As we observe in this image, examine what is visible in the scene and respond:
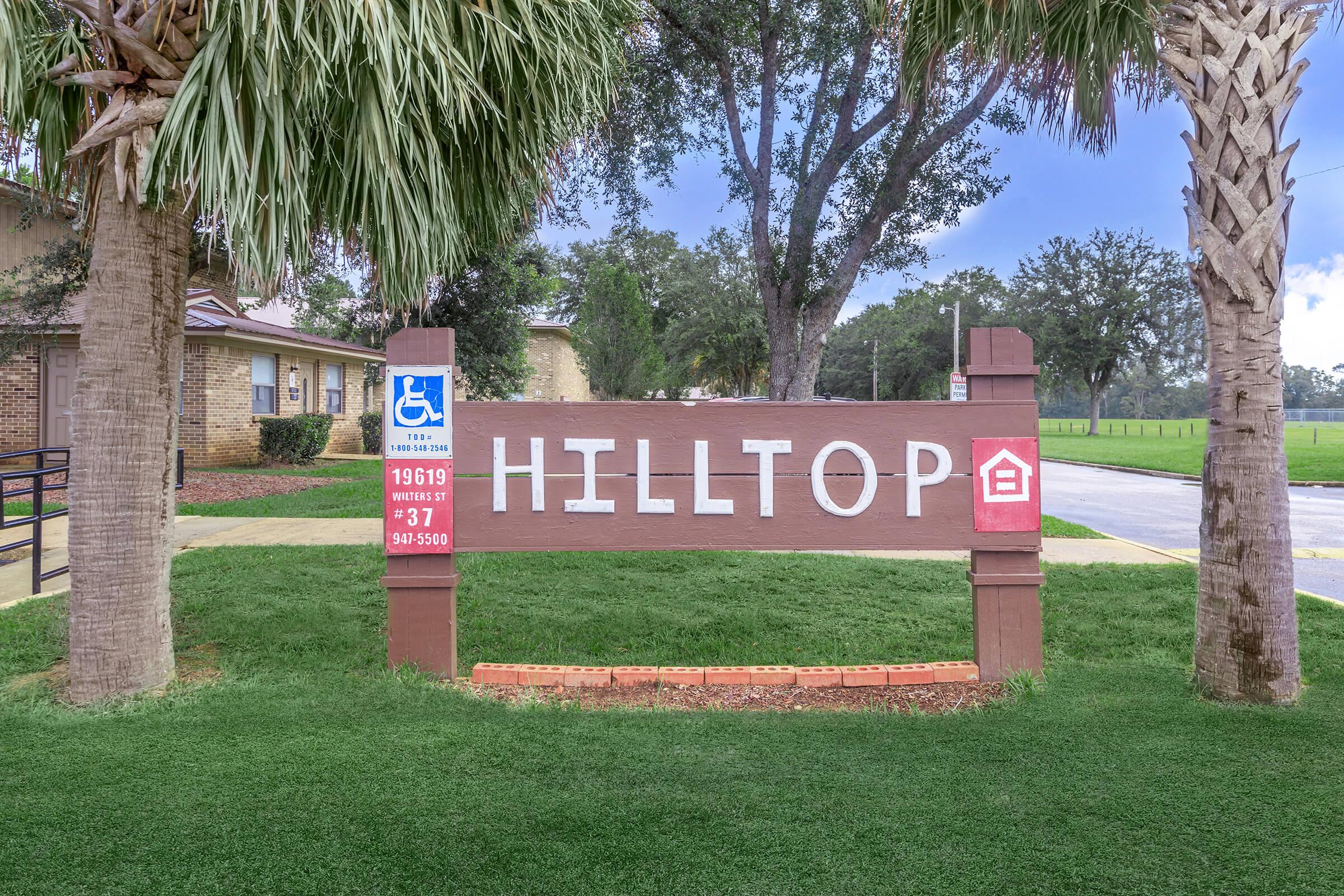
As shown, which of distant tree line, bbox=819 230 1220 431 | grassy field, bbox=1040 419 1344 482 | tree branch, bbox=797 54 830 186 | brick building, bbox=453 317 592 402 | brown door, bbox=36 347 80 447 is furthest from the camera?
distant tree line, bbox=819 230 1220 431

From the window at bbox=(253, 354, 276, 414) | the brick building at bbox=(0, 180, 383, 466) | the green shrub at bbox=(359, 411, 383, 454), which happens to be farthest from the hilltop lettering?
the green shrub at bbox=(359, 411, 383, 454)

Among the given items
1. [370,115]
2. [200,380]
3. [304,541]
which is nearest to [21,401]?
[200,380]

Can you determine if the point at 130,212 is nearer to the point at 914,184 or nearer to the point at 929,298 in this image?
the point at 914,184

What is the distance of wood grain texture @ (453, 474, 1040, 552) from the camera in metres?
4.36

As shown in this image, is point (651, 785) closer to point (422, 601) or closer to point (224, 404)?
point (422, 601)

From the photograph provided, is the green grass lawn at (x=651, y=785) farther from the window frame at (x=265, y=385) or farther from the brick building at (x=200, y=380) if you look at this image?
the window frame at (x=265, y=385)

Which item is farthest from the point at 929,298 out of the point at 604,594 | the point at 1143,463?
the point at 604,594

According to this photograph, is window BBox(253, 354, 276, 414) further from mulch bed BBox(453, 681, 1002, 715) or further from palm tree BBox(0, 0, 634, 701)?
mulch bed BBox(453, 681, 1002, 715)

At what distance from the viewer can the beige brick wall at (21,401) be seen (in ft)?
54.8

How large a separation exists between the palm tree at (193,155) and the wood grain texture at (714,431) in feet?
2.96

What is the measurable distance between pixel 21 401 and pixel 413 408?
58.0ft

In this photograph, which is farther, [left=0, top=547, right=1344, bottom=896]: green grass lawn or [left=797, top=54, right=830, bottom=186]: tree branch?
[left=797, top=54, right=830, bottom=186]: tree branch

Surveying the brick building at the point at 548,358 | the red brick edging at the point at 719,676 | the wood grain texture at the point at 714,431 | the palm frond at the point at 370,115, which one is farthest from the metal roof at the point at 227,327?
the brick building at the point at 548,358

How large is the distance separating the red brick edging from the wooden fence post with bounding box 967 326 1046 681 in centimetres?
17
